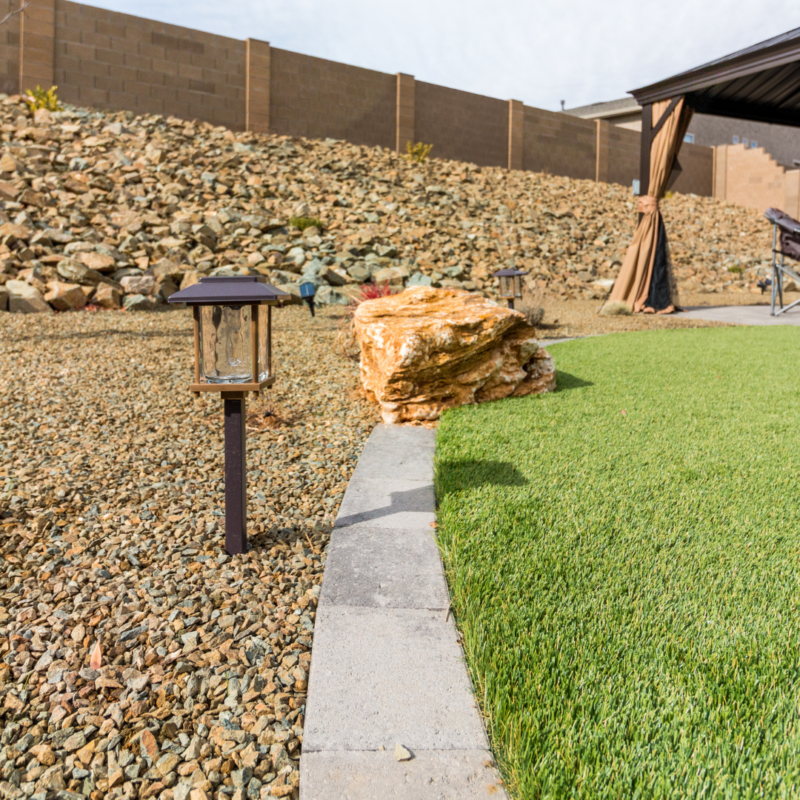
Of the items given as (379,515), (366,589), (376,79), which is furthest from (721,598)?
(376,79)

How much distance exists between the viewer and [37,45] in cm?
1159

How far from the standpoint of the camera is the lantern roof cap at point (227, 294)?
5.96ft

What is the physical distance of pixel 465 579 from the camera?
1.77m

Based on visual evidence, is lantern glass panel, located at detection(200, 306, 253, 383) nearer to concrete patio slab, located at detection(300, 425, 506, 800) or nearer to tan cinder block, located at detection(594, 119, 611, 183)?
concrete patio slab, located at detection(300, 425, 506, 800)

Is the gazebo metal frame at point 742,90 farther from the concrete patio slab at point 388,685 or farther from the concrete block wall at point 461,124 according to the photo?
the concrete patio slab at point 388,685

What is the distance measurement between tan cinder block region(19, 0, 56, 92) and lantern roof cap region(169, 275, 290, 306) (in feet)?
42.9

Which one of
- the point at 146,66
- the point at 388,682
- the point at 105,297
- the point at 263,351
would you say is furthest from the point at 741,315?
the point at 146,66

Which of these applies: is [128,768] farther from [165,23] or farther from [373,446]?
[165,23]

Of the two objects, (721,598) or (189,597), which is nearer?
(721,598)

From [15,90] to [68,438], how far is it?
472 inches

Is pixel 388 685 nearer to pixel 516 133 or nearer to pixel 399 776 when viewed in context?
pixel 399 776

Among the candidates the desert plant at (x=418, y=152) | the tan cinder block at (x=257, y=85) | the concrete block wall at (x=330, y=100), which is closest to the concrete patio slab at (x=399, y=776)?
the tan cinder block at (x=257, y=85)

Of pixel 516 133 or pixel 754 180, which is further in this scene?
pixel 754 180

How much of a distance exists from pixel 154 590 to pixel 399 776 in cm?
103
